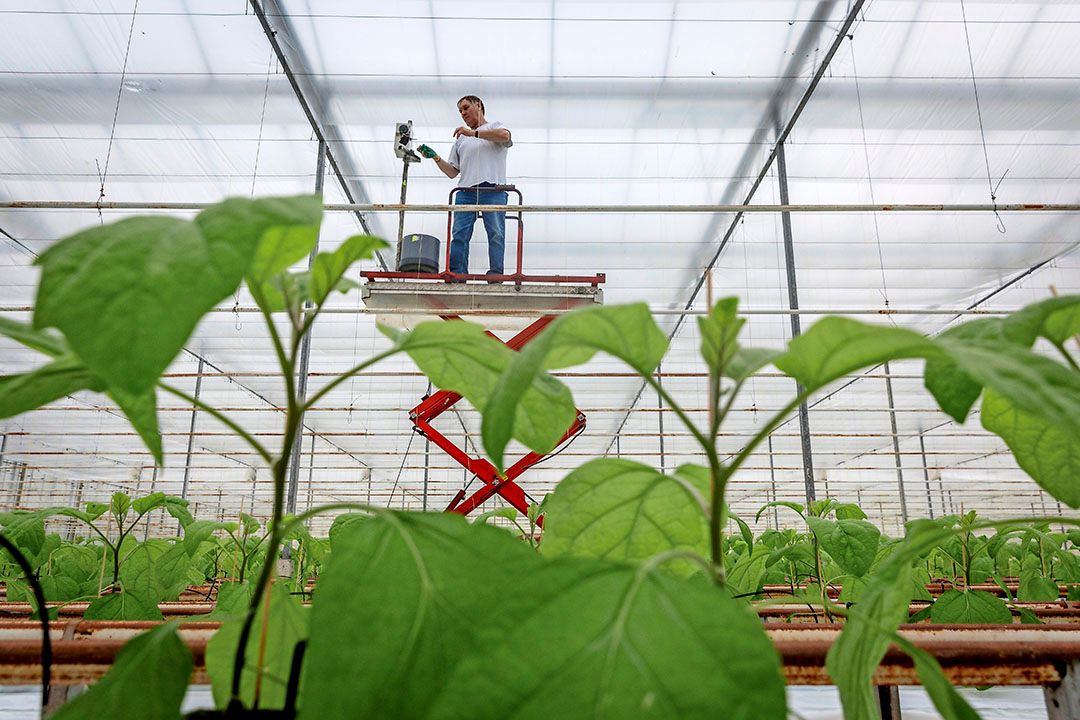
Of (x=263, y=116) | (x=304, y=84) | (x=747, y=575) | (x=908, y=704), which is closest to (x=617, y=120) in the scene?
(x=304, y=84)

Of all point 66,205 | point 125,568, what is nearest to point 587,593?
point 125,568

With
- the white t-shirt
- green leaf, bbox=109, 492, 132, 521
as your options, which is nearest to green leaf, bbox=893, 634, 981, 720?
green leaf, bbox=109, 492, 132, 521

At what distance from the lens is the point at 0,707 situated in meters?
1.56

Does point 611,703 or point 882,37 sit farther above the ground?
point 882,37

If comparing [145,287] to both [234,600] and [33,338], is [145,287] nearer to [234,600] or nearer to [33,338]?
[33,338]

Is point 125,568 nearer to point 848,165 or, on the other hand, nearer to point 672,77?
point 672,77

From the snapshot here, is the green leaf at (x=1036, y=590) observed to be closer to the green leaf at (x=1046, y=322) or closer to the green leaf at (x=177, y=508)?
the green leaf at (x=1046, y=322)

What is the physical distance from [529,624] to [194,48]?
20.5 feet

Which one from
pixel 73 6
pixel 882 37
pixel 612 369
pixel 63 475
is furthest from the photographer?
pixel 63 475

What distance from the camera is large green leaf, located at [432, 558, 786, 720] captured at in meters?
0.26

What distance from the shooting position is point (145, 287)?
0.29 meters

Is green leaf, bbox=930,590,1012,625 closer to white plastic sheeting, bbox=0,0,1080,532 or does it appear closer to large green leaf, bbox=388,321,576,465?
large green leaf, bbox=388,321,576,465

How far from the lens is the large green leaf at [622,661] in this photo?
0.85 feet

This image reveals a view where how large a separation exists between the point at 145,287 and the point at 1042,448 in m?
0.56
